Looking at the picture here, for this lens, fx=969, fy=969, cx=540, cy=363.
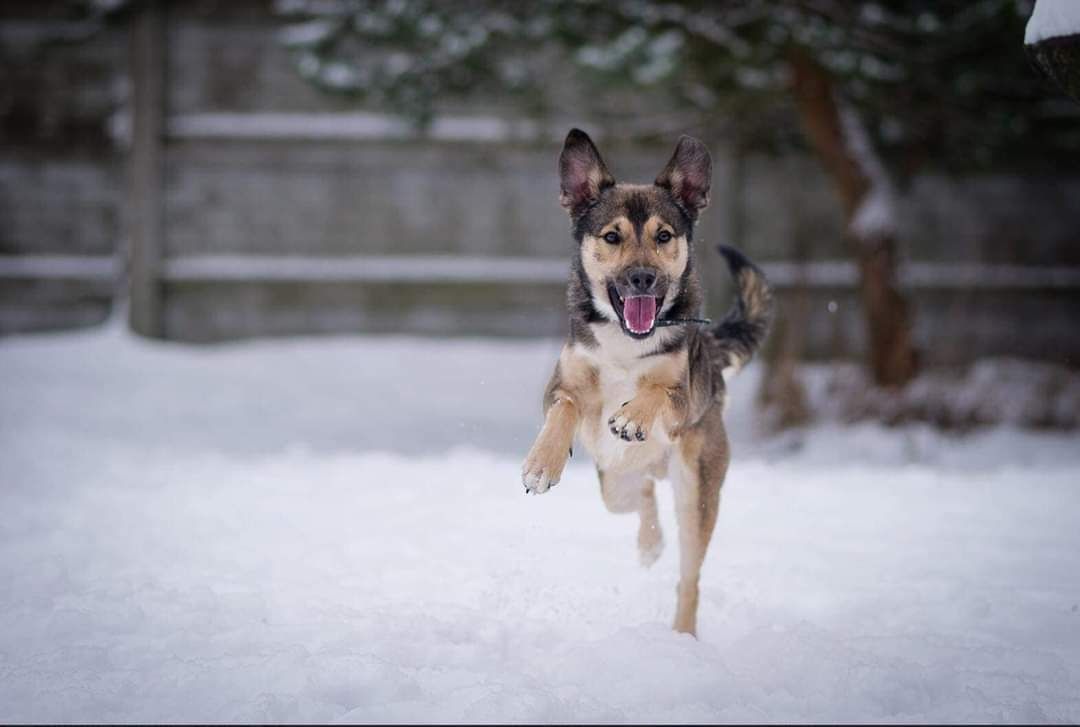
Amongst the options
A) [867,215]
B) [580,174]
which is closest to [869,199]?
[867,215]

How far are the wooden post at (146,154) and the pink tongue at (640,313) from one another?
368 inches

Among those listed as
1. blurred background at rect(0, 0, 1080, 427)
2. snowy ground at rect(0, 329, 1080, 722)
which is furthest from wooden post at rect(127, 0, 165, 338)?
snowy ground at rect(0, 329, 1080, 722)

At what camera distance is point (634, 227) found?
330 cm

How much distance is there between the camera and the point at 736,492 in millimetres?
6273

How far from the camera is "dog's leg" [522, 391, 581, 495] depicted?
9.93 ft

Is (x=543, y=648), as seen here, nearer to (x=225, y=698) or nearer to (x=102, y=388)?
(x=225, y=698)

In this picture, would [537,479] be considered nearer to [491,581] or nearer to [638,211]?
[638,211]

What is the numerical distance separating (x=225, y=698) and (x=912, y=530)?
12.9ft

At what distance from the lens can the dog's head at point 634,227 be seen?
10.2 feet

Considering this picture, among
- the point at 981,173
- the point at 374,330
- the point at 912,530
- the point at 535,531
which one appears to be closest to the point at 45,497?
the point at 535,531

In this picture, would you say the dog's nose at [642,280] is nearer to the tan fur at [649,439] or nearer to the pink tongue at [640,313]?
the pink tongue at [640,313]

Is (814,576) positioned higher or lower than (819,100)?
lower

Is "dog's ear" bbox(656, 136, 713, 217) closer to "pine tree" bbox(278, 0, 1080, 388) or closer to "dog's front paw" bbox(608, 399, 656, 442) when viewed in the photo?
"dog's front paw" bbox(608, 399, 656, 442)

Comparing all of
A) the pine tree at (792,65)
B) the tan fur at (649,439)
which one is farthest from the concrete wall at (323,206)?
the tan fur at (649,439)
